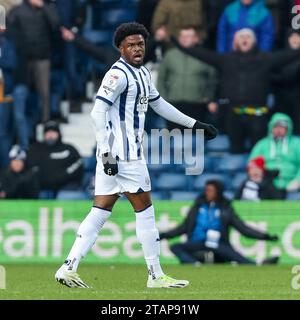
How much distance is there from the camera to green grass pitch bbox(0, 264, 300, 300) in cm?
1069

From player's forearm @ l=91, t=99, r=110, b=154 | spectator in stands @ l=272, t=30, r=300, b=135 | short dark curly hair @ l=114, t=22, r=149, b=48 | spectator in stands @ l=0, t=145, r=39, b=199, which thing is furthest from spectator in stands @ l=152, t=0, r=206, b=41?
player's forearm @ l=91, t=99, r=110, b=154

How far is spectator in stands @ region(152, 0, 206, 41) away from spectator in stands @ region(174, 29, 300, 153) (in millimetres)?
667

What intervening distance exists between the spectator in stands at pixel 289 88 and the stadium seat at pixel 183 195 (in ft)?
5.81

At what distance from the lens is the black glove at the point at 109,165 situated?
11.0 m

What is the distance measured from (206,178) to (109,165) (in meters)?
7.84

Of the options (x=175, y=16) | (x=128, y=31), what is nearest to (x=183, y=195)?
(x=175, y=16)

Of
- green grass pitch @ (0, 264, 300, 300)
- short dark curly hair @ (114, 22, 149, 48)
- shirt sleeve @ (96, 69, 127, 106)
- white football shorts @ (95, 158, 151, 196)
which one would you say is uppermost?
short dark curly hair @ (114, 22, 149, 48)

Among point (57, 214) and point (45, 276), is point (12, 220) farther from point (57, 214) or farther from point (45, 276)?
point (45, 276)

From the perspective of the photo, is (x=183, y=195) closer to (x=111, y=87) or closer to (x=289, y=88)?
(x=289, y=88)

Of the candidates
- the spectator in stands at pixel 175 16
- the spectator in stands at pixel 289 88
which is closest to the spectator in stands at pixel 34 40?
the spectator in stands at pixel 175 16

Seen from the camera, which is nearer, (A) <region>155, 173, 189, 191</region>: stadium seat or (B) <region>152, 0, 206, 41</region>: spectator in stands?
(A) <region>155, 173, 189, 191</region>: stadium seat

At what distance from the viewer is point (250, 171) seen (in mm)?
17969

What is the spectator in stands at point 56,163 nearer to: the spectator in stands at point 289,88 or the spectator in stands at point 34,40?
the spectator in stands at point 34,40

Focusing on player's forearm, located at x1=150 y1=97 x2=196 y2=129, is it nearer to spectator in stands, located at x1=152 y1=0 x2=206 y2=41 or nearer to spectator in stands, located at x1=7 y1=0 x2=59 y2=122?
spectator in stands, located at x1=152 y1=0 x2=206 y2=41
